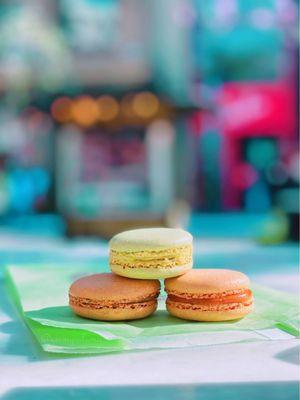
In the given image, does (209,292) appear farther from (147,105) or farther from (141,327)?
(147,105)

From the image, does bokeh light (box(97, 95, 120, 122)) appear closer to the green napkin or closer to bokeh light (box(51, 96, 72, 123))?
bokeh light (box(51, 96, 72, 123))

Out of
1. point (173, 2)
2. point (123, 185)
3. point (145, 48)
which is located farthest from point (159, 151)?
point (173, 2)

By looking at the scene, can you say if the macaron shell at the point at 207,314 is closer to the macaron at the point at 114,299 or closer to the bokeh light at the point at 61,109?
the macaron at the point at 114,299

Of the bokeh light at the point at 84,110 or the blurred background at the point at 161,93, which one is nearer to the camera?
the bokeh light at the point at 84,110

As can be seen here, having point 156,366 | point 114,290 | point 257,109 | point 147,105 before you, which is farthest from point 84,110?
point 156,366

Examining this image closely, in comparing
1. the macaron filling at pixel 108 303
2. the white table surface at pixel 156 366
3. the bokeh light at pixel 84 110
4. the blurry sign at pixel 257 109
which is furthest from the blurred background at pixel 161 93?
the white table surface at pixel 156 366

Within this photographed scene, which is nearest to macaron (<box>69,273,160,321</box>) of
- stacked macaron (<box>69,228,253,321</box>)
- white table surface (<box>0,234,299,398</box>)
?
stacked macaron (<box>69,228,253,321</box>)

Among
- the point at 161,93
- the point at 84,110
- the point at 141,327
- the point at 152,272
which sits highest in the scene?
the point at 161,93
